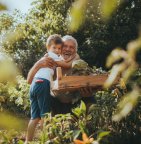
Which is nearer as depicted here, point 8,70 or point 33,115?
point 8,70

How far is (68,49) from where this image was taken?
3992mm

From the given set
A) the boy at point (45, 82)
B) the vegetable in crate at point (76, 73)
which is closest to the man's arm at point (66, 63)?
the boy at point (45, 82)

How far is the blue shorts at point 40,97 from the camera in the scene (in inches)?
157

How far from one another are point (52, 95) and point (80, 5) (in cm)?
350

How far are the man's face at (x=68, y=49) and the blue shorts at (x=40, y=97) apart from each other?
313mm

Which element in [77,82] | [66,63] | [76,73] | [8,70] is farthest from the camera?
[66,63]

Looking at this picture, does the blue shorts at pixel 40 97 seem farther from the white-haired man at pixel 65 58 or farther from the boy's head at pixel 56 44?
the boy's head at pixel 56 44

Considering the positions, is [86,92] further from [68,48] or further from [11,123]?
[11,123]

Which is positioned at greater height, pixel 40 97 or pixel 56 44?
pixel 56 44

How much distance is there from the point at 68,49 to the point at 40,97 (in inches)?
21.0

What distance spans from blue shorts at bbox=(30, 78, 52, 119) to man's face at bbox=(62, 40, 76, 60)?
1.03ft

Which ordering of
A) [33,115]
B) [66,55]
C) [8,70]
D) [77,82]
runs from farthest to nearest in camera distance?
1. [33,115]
2. [66,55]
3. [77,82]
4. [8,70]

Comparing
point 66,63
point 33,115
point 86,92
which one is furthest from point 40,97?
point 86,92

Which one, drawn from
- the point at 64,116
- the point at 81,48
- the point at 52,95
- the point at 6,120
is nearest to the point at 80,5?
the point at 6,120
